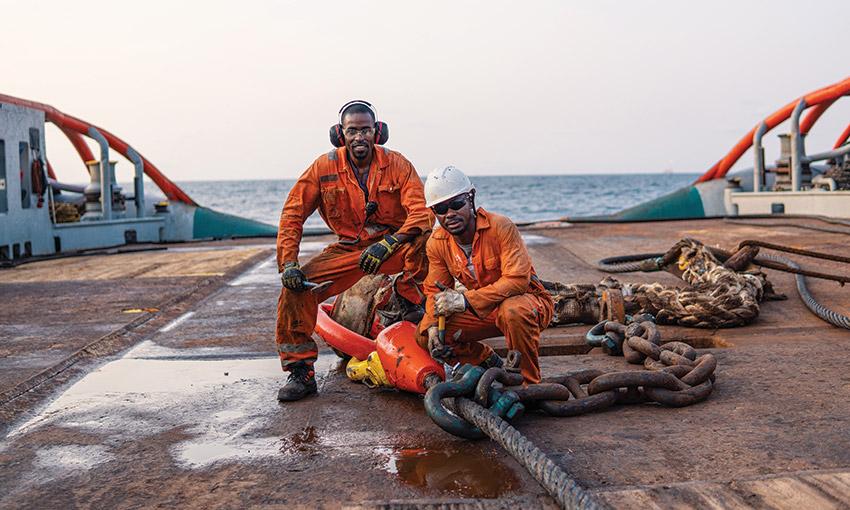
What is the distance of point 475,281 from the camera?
4.35m

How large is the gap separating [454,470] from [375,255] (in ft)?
5.71

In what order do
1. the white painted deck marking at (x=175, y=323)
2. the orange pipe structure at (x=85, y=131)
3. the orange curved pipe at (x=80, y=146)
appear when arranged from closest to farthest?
the white painted deck marking at (x=175, y=323), the orange pipe structure at (x=85, y=131), the orange curved pipe at (x=80, y=146)

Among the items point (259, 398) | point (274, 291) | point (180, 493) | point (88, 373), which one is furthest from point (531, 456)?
point (274, 291)

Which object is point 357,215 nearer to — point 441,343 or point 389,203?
point 389,203

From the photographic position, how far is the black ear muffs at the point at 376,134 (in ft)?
16.2

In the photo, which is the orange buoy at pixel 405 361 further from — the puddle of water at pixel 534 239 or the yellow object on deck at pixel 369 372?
the puddle of water at pixel 534 239

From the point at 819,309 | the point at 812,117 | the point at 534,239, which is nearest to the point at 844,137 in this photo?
the point at 812,117

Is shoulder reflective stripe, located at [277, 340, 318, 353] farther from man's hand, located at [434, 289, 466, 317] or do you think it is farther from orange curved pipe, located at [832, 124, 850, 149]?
orange curved pipe, located at [832, 124, 850, 149]

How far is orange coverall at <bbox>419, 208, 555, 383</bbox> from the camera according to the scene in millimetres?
4090

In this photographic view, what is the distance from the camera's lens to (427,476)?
3.12 meters

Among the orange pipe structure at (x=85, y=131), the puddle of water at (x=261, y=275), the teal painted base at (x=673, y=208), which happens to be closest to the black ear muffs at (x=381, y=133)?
the puddle of water at (x=261, y=275)

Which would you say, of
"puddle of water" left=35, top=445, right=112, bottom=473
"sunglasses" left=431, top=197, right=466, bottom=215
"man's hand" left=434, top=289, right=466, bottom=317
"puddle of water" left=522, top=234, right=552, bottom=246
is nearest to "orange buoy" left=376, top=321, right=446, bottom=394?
"man's hand" left=434, top=289, right=466, bottom=317

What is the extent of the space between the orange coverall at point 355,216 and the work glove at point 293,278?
157 millimetres

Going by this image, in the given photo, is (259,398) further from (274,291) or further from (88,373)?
(274,291)
